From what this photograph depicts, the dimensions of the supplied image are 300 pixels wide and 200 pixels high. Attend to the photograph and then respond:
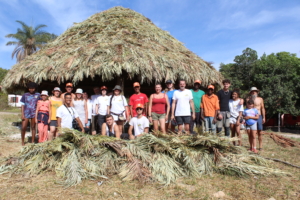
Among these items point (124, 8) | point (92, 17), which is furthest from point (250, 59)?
point (92, 17)

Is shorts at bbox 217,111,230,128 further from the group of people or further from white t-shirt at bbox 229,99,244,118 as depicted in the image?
white t-shirt at bbox 229,99,244,118

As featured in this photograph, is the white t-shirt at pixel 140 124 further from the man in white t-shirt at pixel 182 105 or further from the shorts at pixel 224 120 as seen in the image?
the shorts at pixel 224 120

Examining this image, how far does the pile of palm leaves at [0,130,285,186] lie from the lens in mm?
2895

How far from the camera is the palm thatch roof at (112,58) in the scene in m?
5.38

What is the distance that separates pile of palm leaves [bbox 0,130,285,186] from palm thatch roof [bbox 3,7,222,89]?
8.02ft

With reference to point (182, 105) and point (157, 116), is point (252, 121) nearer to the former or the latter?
point (182, 105)

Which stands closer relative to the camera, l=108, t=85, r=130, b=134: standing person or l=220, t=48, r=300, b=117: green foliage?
l=108, t=85, r=130, b=134: standing person

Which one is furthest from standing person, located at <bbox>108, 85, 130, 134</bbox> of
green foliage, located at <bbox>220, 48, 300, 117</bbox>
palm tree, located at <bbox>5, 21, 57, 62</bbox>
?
palm tree, located at <bbox>5, 21, 57, 62</bbox>

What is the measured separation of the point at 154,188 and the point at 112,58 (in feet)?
12.2

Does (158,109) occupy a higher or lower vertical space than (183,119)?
higher

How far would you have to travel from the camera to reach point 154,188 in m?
2.61

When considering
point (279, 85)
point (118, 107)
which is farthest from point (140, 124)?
point (279, 85)

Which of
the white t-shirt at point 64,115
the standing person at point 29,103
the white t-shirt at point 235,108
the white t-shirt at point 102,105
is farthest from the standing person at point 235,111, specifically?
the standing person at point 29,103

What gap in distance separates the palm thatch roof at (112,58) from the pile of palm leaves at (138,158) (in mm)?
2444
